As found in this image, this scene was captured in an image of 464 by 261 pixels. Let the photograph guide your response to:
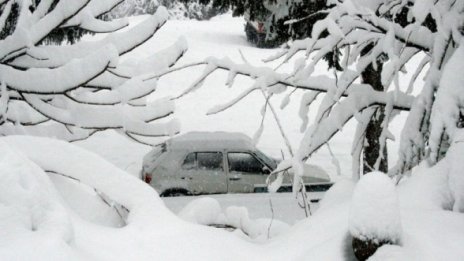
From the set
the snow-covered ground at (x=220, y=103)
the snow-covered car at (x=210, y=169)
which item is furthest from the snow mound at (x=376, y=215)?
the snow-covered ground at (x=220, y=103)

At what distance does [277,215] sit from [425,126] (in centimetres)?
407

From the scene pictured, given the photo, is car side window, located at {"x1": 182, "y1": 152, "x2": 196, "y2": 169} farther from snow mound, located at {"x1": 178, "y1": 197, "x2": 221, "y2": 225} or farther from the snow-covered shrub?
the snow-covered shrub

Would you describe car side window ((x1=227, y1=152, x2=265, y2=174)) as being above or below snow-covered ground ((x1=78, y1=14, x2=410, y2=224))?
above

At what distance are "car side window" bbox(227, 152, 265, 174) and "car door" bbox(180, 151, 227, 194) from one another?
17 centimetres

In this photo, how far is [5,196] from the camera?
161cm

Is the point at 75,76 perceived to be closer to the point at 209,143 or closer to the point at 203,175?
the point at 203,175

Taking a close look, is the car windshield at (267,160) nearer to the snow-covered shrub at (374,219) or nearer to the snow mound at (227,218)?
the snow mound at (227,218)

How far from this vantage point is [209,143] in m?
9.09

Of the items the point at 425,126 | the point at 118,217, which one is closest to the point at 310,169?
the point at 425,126

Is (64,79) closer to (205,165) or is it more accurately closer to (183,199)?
(183,199)

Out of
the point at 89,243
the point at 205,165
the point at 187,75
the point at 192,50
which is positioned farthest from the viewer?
the point at 192,50

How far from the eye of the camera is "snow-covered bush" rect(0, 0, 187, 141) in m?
3.17

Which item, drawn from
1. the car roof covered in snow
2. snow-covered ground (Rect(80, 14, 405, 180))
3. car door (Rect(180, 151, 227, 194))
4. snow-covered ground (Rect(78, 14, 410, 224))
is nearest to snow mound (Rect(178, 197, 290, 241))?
snow-covered ground (Rect(78, 14, 410, 224))

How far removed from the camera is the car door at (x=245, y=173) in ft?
28.6
